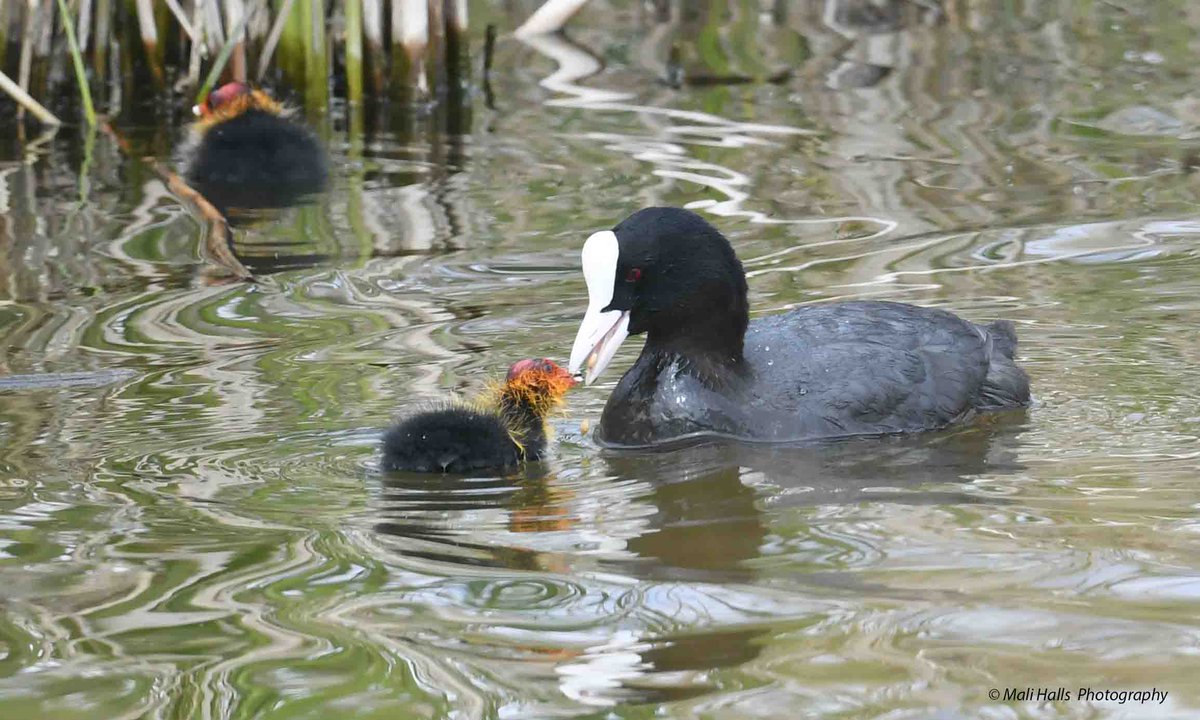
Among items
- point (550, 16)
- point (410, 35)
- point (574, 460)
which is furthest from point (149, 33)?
point (574, 460)

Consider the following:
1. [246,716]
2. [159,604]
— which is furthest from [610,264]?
[246,716]

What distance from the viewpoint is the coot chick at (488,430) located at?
146 inches

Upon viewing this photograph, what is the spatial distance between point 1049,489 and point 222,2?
5.14 meters

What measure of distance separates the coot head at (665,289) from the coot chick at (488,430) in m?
0.10

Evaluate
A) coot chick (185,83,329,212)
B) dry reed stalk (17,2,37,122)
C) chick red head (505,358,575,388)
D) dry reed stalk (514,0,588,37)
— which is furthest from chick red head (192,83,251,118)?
chick red head (505,358,575,388)

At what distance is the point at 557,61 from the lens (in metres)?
9.30

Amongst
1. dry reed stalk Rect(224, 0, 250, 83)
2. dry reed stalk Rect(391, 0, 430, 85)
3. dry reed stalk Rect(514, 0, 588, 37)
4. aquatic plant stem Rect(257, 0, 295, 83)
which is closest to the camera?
dry reed stalk Rect(224, 0, 250, 83)

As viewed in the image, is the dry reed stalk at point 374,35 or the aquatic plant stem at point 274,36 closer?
the aquatic plant stem at point 274,36

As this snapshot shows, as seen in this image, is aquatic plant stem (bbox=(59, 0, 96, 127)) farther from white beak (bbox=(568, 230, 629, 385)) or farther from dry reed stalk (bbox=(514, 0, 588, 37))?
white beak (bbox=(568, 230, 629, 385))

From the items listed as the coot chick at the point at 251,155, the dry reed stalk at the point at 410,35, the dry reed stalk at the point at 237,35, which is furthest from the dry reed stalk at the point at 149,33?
the dry reed stalk at the point at 410,35

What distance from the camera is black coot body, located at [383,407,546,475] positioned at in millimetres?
3693

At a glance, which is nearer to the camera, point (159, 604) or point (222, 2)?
point (159, 604)

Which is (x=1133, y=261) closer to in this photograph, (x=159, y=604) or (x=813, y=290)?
(x=813, y=290)

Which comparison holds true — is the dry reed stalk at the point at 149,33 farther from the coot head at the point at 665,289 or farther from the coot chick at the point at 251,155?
the coot head at the point at 665,289
